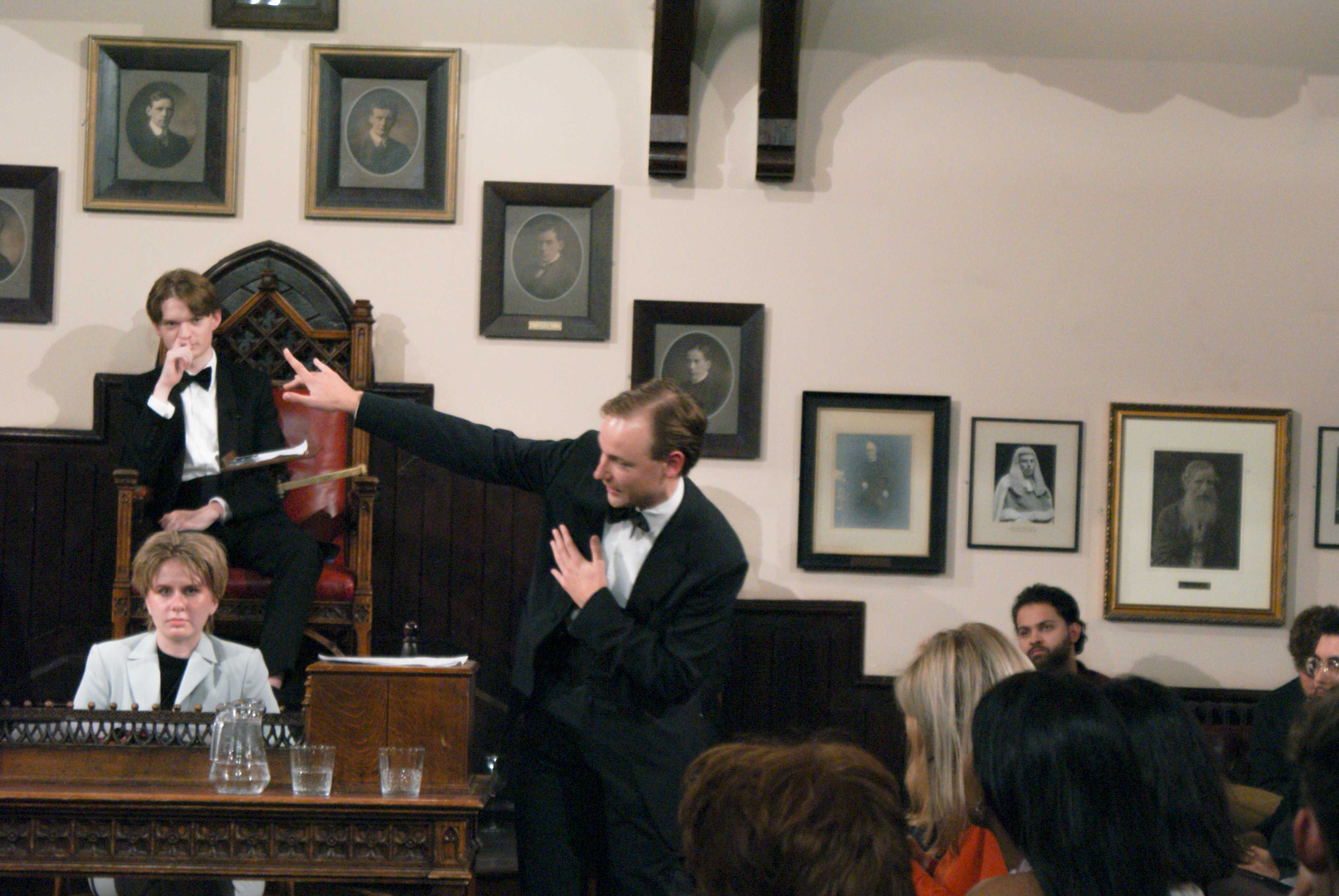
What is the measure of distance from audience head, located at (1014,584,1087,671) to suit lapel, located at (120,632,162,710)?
111 inches

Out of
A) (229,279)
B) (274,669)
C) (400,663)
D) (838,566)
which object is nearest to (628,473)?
(400,663)

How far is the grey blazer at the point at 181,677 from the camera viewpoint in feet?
11.3

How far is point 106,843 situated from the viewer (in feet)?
8.70

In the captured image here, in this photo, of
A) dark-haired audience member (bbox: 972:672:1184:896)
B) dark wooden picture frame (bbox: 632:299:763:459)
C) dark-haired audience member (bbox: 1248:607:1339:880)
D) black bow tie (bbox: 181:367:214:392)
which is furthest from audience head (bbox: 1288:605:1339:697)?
black bow tie (bbox: 181:367:214:392)

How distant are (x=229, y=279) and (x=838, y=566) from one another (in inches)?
Answer: 107

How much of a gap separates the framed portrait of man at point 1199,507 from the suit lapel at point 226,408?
3.47 m

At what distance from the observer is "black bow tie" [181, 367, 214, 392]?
15.4 feet

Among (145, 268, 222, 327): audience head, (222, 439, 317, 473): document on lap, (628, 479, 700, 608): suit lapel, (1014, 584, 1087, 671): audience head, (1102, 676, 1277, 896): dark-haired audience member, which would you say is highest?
(145, 268, 222, 327): audience head

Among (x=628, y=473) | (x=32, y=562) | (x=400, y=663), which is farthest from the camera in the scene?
(x=32, y=562)

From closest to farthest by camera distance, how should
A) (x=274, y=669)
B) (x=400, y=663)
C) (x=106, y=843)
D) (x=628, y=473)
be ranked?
(x=106, y=843), (x=400, y=663), (x=628, y=473), (x=274, y=669)

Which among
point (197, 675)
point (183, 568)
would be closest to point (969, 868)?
point (197, 675)

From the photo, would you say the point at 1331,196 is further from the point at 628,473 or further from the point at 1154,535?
the point at 628,473

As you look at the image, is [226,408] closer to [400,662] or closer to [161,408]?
[161,408]

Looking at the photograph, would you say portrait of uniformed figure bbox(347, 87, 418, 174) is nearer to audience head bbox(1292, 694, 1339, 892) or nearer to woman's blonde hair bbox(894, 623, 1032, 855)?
woman's blonde hair bbox(894, 623, 1032, 855)
